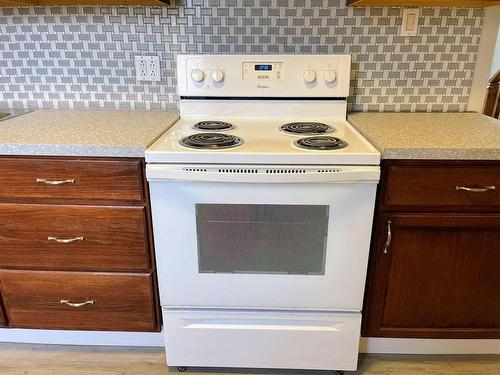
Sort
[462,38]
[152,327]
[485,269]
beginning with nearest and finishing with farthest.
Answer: [485,269] < [152,327] < [462,38]

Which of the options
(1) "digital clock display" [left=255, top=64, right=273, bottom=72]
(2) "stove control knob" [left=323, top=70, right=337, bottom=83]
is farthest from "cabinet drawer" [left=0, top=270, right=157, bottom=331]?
(2) "stove control knob" [left=323, top=70, right=337, bottom=83]

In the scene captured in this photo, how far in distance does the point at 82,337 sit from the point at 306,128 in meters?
1.25

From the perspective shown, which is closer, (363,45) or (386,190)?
(386,190)

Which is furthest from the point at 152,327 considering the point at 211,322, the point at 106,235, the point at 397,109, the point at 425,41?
the point at 425,41

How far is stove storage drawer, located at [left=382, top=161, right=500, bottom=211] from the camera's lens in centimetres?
126

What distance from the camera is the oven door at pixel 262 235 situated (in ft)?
4.02

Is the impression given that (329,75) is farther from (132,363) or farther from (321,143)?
(132,363)

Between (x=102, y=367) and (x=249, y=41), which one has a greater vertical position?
(x=249, y=41)

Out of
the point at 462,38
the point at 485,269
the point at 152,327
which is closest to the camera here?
the point at 485,269

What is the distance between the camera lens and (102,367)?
1.57 metres

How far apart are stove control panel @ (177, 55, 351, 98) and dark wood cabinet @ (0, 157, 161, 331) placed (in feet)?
1.81

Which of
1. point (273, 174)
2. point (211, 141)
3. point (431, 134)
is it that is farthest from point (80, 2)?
point (431, 134)

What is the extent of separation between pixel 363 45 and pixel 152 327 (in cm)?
145

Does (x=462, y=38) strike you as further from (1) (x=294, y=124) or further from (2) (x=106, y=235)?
(2) (x=106, y=235)
